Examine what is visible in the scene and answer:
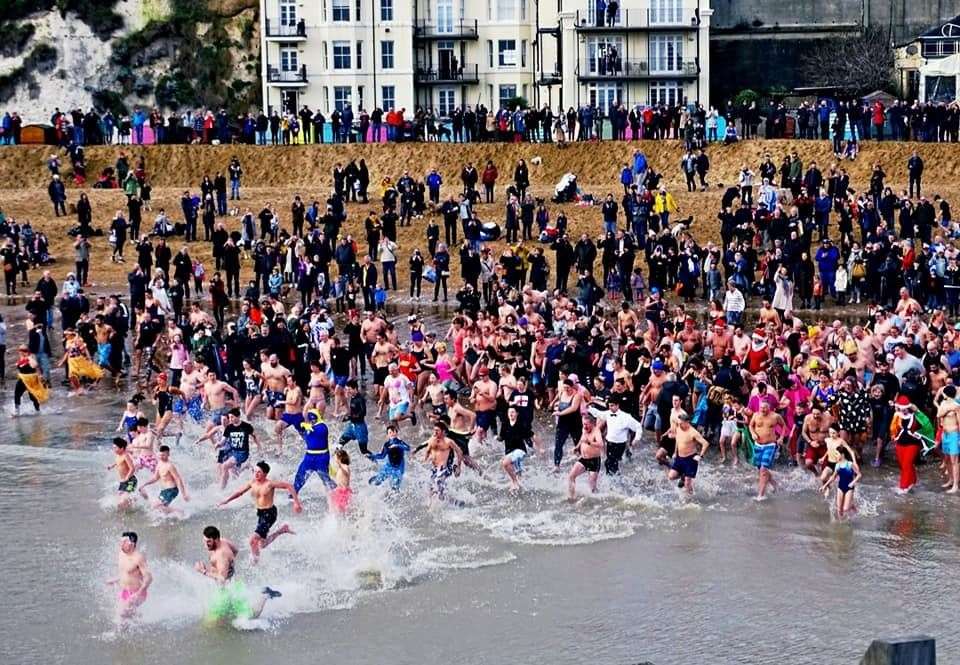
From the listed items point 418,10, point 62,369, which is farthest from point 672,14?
point 62,369

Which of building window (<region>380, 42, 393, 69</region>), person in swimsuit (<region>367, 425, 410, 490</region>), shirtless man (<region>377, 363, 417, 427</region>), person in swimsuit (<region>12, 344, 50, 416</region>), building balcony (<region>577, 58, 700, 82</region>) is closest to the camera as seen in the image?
person in swimsuit (<region>367, 425, 410, 490</region>)

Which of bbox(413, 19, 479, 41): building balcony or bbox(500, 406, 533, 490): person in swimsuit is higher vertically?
bbox(413, 19, 479, 41): building balcony

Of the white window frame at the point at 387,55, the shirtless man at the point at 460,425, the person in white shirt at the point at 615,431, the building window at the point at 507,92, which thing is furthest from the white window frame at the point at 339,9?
the person in white shirt at the point at 615,431

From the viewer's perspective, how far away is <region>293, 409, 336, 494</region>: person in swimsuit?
68.5 feet

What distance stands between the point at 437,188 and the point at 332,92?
65.1 ft

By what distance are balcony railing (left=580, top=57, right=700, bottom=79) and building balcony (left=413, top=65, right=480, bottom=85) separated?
15.8ft

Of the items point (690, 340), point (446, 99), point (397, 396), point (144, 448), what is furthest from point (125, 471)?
point (446, 99)

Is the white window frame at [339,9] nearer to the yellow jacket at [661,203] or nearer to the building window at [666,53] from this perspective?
the building window at [666,53]

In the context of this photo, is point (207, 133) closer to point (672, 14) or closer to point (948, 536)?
point (672, 14)

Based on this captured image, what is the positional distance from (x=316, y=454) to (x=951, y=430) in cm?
772

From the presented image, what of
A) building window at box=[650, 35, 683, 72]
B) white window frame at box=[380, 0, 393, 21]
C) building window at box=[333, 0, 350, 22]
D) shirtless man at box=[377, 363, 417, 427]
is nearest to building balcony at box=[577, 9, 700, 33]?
building window at box=[650, 35, 683, 72]

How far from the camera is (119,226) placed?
40.8 meters

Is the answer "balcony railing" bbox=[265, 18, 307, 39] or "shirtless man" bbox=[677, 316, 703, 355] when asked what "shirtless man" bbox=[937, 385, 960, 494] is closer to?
"shirtless man" bbox=[677, 316, 703, 355]

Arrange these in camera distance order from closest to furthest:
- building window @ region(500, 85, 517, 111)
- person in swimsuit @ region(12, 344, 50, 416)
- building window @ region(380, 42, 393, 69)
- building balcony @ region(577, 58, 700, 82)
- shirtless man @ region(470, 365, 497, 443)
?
shirtless man @ region(470, 365, 497, 443), person in swimsuit @ region(12, 344, 50, 416), building balcony @ region(577, 58, 700, 82), building window @ region(380, 42, 393, 69), building window @ region(500, 85, 517, 111)
